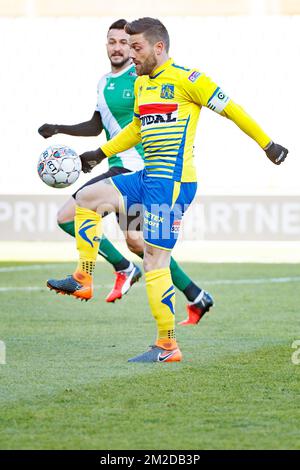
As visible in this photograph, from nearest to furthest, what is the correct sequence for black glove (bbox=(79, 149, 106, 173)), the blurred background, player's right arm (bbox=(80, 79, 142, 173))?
player's right arm (bbox=(80, 79, 142, 173)) → black glove (bbox=(79, 149, 106, 173)) → the blurred background

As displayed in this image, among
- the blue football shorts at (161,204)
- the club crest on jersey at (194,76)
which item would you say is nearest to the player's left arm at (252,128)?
the club crest on jersey at (194,76)

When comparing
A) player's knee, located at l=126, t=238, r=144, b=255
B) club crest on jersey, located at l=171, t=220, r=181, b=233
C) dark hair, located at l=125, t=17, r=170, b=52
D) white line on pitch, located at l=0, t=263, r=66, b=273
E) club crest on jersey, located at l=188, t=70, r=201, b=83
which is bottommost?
white line on pitch, located at l=0, t=263, r=66, b=273

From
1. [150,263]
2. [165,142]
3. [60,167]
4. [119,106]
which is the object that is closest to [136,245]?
[119,106]

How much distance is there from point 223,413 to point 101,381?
1.02m

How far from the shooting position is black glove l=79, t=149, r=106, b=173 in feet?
22.7

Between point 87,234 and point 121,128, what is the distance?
5.97ft

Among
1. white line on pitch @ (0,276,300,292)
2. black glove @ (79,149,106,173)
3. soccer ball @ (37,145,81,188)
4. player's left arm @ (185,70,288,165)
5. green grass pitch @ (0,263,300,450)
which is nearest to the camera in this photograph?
green grass pitch @ (0,263,300,450)

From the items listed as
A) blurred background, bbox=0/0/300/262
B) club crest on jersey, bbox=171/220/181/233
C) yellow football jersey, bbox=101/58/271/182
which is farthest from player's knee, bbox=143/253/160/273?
blurred background, bbox=0/0/300/262

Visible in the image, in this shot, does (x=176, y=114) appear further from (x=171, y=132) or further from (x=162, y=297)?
(x=162, y=297)

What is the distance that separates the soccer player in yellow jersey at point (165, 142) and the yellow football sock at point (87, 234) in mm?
469

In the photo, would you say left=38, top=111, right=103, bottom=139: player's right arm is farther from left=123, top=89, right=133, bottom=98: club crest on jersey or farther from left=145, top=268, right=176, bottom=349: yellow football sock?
left=145, top=268, right=176, bottom=349: yellow football sock

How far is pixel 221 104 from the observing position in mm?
6164

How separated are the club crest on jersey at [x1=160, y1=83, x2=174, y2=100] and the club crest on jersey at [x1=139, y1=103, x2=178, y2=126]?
4cm
